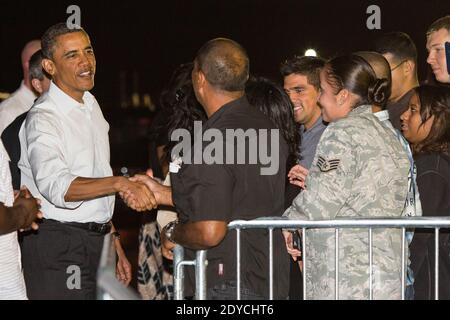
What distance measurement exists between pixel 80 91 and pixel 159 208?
113cm

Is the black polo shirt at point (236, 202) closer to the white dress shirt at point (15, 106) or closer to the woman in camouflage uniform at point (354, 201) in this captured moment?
the woman in camouflage uniform at point (354, 201)

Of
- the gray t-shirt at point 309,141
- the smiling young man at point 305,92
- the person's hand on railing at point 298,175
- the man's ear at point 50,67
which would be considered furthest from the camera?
the smiling young man at point 305,92

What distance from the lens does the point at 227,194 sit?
4.32 meters

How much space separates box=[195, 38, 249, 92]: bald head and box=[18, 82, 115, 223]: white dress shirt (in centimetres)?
113

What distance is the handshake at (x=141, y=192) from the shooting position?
5340 mm

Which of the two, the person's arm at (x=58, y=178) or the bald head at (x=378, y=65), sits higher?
the bald head at (x=378, y=65)

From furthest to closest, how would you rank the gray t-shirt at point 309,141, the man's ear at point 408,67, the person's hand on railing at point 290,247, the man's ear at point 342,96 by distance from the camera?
the man's ear at point 408,67
the gray t-shirt at point 309,141
the person's hand on railing at point 290,247
the man's ear at point 342,96

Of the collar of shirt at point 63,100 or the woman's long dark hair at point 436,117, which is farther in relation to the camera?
the collar of shirt at point 63,100

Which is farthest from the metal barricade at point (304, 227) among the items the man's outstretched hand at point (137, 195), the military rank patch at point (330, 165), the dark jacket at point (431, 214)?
the man's outstretched hand at point (137, 195)

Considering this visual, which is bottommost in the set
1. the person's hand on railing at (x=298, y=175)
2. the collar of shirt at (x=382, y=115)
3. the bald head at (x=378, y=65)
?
the person's hand on railing at (x=298, y=175)

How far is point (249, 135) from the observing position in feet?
14.7

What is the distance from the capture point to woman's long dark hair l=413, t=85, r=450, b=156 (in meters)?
5.27

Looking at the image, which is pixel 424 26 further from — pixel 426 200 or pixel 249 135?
pixel 249 135

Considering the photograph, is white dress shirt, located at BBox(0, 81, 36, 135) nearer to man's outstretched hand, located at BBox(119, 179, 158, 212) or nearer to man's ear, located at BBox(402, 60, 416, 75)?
man's outstretched hand, located at BBox(119, 179, 158, 212)
